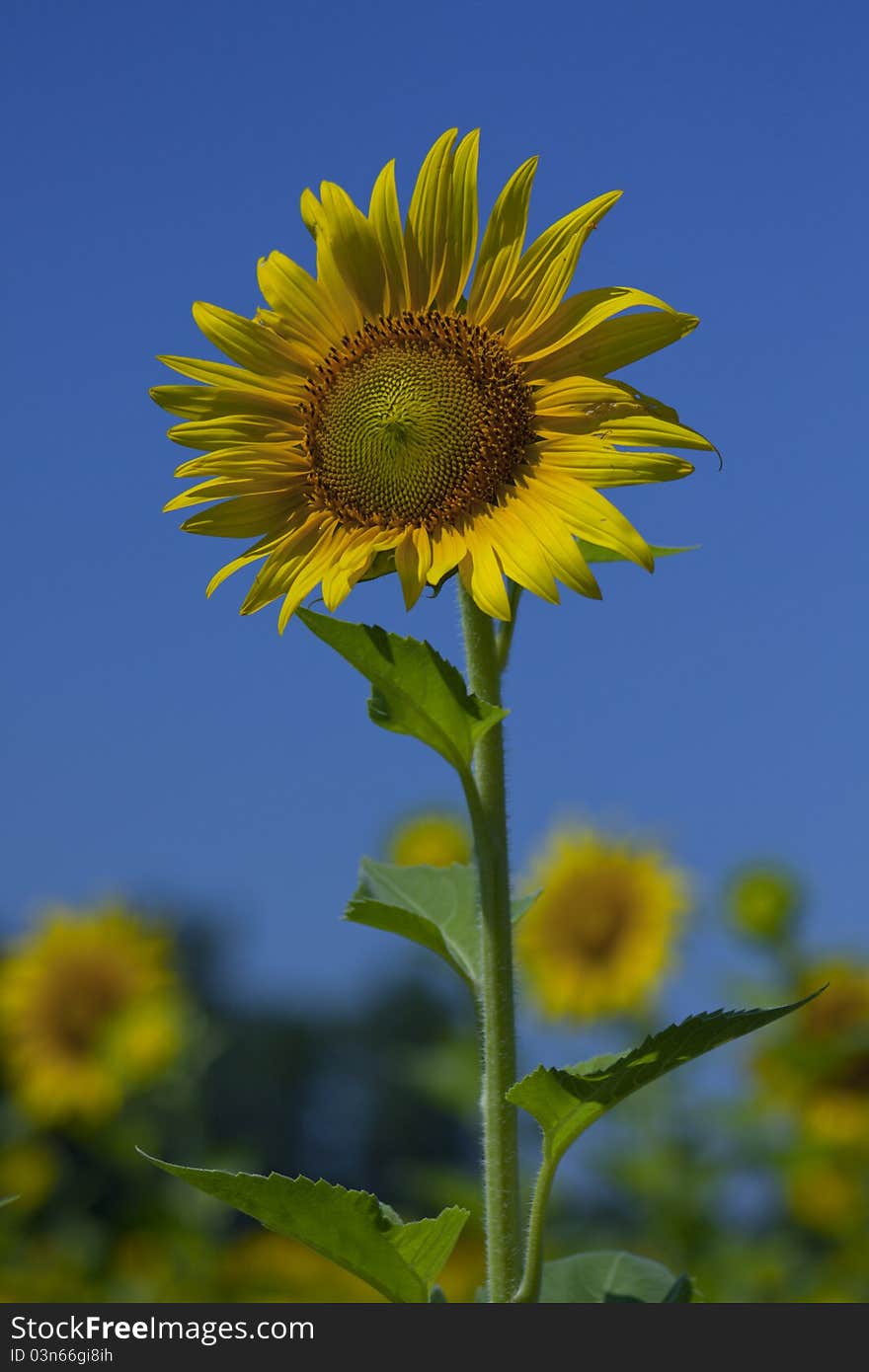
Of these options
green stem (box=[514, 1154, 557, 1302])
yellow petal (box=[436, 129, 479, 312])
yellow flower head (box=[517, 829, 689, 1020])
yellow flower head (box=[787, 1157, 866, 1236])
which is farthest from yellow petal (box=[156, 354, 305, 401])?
yellow flower head (box=[787, 1157, 866, 1236])

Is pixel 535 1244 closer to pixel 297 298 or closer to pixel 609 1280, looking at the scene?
pixel 609 1280

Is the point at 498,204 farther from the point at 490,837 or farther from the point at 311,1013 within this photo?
the point at 311,1013

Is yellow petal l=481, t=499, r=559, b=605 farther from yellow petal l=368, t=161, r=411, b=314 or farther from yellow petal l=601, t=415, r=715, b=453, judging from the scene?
yellow petal l=368, t=161, r=411, b=314

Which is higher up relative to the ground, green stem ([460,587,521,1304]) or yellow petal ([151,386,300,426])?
yellow petal ([151,386,300,426])

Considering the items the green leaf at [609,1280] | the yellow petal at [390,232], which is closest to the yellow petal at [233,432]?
the yellow petal at [390,232]

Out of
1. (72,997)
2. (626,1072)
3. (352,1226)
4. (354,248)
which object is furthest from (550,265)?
(72,997)

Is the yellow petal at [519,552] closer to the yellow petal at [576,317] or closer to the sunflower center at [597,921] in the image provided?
the yellow petal at [576,317]

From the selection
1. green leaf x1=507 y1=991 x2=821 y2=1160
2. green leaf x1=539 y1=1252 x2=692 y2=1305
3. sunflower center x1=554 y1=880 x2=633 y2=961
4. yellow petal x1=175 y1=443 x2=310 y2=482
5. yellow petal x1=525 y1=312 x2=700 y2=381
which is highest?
yellow petal x1=525 y1=312 x2=700 y2=381
